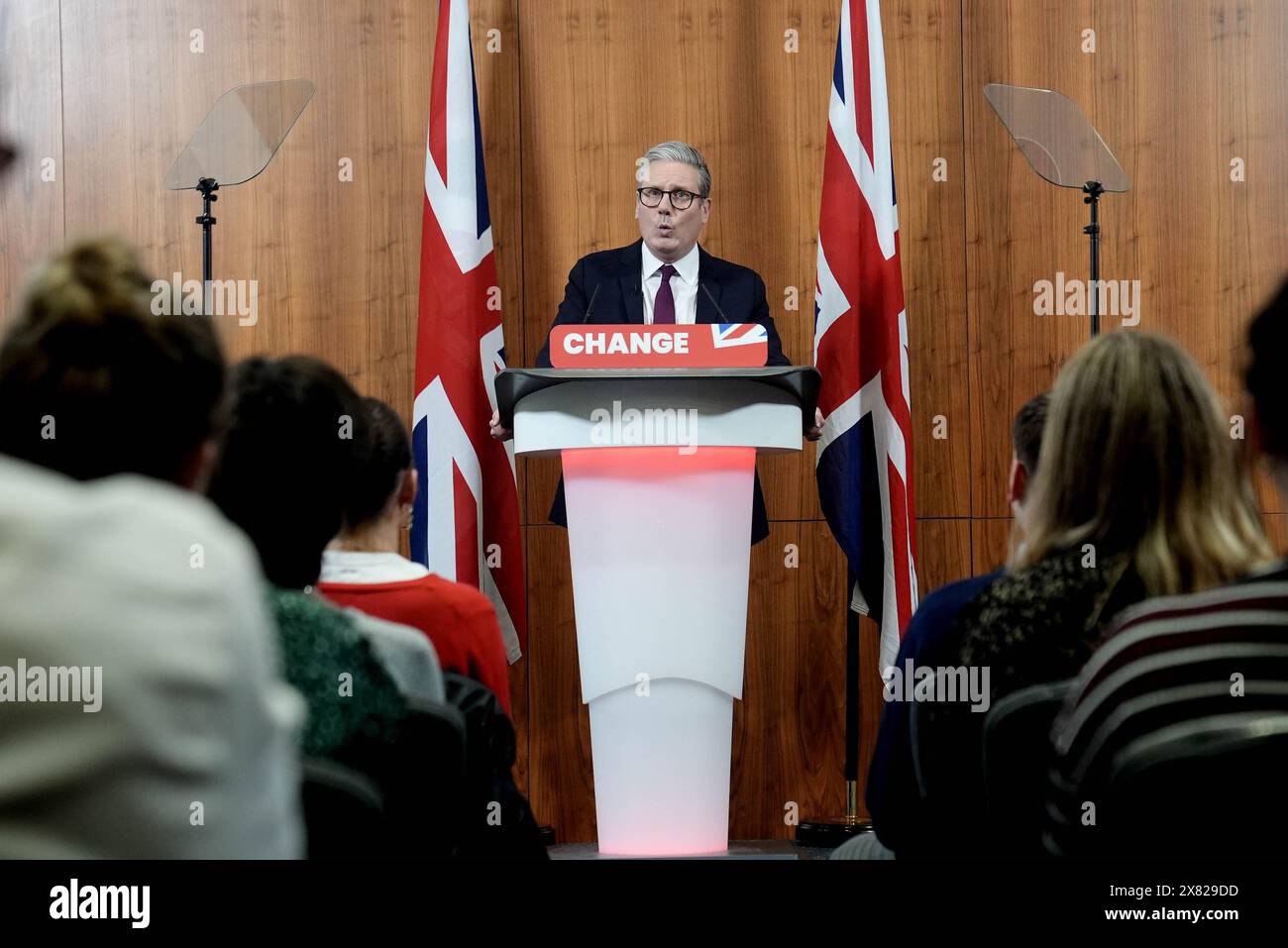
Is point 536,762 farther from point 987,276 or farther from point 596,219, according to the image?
point 987,276

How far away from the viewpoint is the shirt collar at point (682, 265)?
156 inches

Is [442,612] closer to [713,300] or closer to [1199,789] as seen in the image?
[1199,789]

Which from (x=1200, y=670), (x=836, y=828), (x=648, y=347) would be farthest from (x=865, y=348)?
(x=1200, y=670)

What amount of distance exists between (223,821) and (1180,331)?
414cm

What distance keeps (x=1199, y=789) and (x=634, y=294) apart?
105 inches

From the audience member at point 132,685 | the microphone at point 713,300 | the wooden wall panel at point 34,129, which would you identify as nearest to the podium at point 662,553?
the microphone at point 713,300

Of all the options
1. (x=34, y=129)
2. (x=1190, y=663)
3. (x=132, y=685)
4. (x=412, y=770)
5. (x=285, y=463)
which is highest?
(x=34, y=129)

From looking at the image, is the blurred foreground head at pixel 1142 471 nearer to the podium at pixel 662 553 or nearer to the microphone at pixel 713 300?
the podium at pixel 662 553

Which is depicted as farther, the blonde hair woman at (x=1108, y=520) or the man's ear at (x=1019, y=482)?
the man's ear at (x=1019, y=482)

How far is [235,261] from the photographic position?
452cm

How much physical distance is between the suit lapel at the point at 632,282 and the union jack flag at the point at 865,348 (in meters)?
0.55

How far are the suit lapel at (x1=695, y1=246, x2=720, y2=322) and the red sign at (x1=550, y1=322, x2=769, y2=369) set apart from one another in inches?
35.4

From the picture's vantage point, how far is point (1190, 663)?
4.62 feet

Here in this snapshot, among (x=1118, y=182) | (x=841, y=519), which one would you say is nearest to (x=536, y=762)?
(x=841, y=519)
